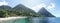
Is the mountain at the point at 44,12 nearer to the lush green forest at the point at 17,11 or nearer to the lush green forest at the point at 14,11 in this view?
the lush green forest at the point at 17,11

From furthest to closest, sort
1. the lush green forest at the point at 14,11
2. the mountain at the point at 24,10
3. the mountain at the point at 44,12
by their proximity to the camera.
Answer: the lush green forest at the point at 14,11
the mountain at the point at 24,10
the mountain at the point at 44,12

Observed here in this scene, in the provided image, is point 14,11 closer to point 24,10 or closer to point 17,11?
point 17,11

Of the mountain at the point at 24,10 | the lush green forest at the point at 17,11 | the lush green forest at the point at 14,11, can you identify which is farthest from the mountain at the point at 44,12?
the lush green forest at the point at 14,11

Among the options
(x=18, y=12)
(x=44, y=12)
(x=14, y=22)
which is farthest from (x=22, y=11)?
(x=44, y=12)

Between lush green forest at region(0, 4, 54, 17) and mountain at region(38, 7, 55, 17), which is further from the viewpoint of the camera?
lush green forest at region(0, 4, 54, 17)

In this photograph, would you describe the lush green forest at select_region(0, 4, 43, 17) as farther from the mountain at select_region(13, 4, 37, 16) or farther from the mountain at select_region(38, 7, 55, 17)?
the mountain at select_region(38, 7, 55, 17)

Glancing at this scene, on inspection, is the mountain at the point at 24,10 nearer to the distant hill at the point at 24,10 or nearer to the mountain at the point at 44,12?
the distant hill at the point at 24,10

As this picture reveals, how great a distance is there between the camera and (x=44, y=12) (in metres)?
4.63

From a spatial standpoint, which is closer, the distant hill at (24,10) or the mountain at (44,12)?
the mountain at (44,12)

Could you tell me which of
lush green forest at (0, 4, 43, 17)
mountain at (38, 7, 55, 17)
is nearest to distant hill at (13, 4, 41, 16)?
lush green forest at (0, 4, 43, 17)

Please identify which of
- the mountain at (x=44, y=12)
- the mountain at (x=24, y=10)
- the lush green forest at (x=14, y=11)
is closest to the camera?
the mountain at (x=44, y=12)

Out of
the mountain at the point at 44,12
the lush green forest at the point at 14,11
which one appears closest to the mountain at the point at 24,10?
the lush green forest at the point at 14,11

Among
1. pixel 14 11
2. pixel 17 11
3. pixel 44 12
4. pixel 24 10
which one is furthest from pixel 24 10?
pixel 44 12

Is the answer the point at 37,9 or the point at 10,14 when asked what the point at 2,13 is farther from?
the point at 37,9
